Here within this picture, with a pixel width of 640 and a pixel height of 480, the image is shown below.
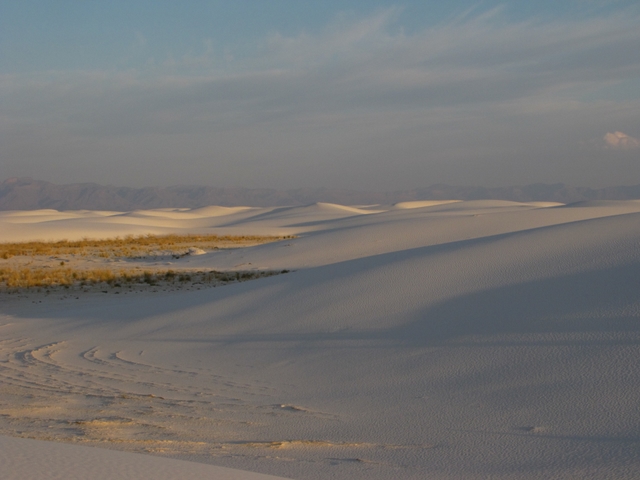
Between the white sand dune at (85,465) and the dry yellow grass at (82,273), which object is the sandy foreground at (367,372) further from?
the dry yellow grass at (82,273)

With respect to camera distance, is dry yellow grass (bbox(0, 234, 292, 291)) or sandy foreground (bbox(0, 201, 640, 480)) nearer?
sandy foreground (bbox(0, 201, 640, 480))

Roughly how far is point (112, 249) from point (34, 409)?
82.9 feet

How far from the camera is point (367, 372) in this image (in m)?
6.84

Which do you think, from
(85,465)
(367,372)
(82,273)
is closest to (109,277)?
(82,273)

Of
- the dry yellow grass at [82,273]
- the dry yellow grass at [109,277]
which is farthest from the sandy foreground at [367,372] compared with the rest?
the dry yellow grass at [82,273]

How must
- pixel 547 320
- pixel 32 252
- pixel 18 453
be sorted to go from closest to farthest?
1. pixel 18 453
2. pixel 547 320
3. pixel 32 252

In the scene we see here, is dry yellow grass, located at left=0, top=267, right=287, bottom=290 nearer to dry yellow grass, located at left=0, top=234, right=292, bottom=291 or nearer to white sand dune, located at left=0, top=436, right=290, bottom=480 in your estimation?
dry yellow grass, located at left=0, top=234, right=292, bottom=291

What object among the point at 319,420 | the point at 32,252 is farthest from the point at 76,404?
the point at 32,252

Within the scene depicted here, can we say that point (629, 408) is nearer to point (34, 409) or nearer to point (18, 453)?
point (18, 453)

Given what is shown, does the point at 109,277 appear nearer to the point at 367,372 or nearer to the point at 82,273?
the point at 82,273

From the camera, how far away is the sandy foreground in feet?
15.0

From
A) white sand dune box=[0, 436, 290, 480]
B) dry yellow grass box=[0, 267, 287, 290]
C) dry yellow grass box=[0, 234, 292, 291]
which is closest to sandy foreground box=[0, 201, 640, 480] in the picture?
white sand dune box=[0, 436, 290, 480]

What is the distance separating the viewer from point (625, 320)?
261 inches

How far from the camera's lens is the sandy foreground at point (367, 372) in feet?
15.0
